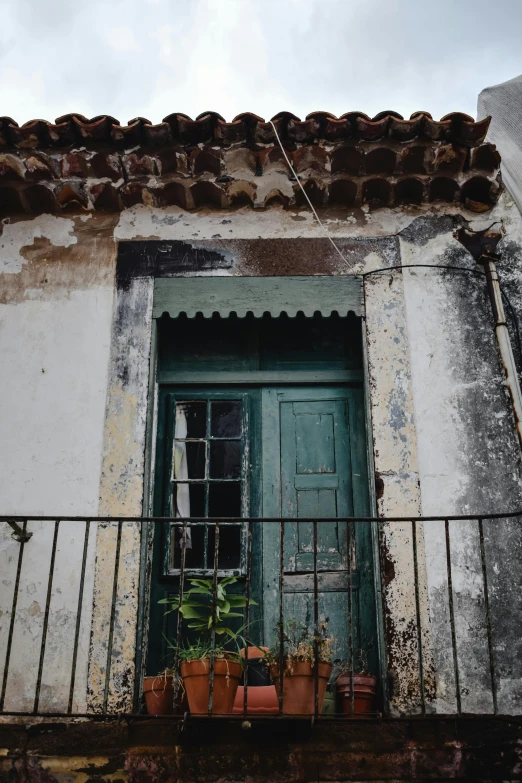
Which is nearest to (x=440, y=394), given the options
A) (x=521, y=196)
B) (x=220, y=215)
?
(x=521, y=196)

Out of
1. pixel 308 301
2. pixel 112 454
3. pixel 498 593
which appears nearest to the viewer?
pixel 498 593

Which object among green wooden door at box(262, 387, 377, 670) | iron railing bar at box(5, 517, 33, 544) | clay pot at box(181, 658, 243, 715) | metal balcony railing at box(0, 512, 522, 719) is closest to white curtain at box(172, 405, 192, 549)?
metal balcony railing at box(0, 512, 522, 719)

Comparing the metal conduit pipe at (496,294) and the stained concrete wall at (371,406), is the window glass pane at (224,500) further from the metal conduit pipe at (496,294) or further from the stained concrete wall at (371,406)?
the metal conduit pipe at (496,294)

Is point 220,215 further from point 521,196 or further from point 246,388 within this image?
point 521,196

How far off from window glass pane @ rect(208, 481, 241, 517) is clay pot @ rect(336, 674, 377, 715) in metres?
1.26

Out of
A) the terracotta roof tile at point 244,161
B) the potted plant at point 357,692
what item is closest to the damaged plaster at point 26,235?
the terracotta roof tile at point 244,161

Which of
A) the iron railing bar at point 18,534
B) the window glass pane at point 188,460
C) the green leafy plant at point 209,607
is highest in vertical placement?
the window glass pane at point 188,460

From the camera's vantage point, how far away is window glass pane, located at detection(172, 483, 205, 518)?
5.46 metres

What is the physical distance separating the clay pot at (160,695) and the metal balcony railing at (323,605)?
165mm

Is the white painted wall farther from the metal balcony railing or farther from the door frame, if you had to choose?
the door frame

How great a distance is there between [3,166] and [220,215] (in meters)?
1.54

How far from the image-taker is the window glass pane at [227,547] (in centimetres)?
532

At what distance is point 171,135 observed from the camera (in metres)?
5.80

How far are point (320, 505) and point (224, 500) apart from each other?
63 centimetres
